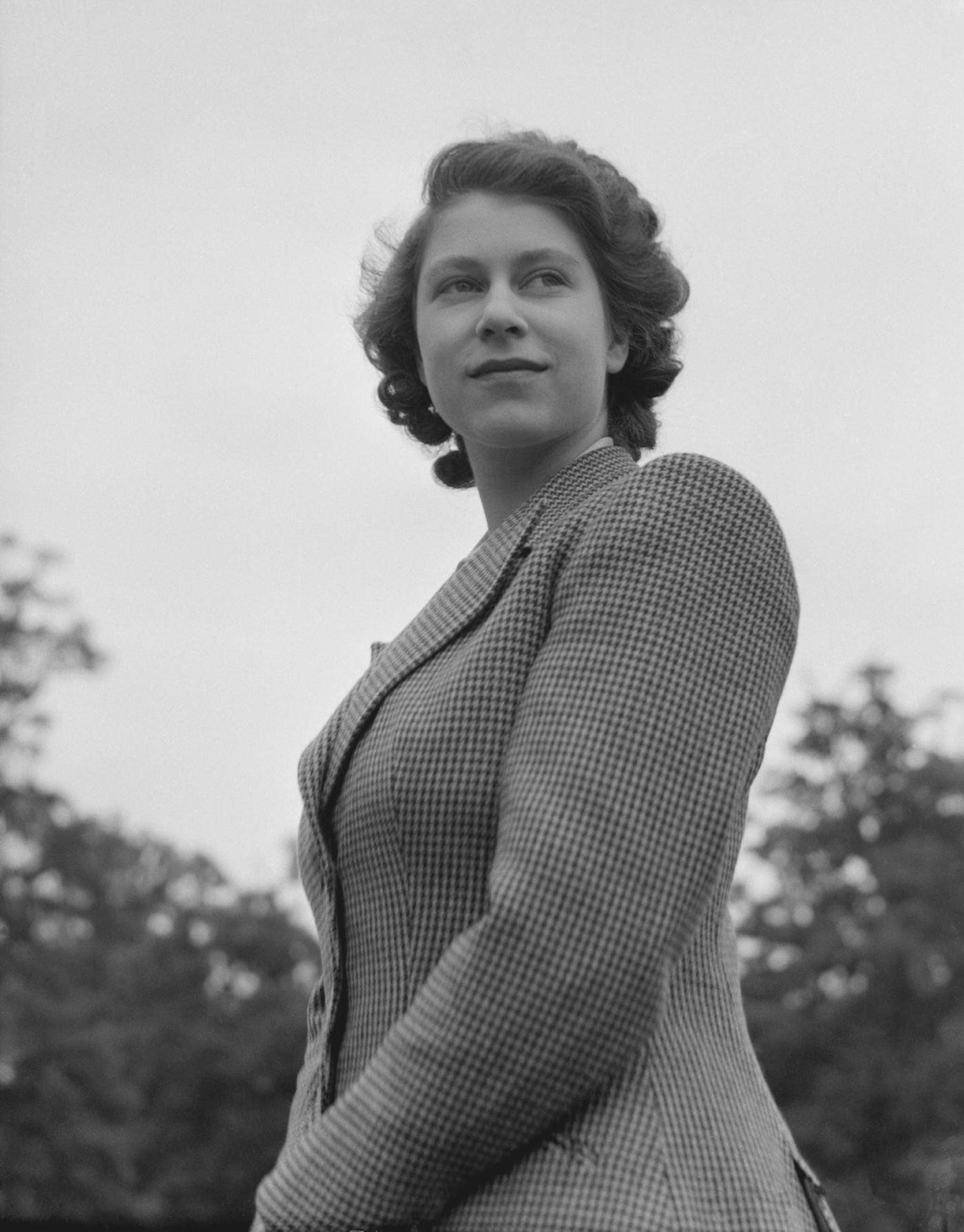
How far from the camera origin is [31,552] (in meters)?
22.3

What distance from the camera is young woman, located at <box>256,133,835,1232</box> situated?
1.28 meters

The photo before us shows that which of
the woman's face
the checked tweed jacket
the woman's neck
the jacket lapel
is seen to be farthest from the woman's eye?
the checked tweed jacket

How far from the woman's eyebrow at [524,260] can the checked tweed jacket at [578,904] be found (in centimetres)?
42

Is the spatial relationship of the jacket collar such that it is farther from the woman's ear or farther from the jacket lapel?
the woman's ear

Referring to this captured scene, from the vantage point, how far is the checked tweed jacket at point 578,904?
1276mm

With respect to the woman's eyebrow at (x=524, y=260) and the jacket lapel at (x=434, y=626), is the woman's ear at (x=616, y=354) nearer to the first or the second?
the woman's eyebrow at (x=524, y=260)

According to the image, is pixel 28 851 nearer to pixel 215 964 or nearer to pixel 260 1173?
pixel 260 1173

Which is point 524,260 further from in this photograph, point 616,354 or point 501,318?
point 616,354

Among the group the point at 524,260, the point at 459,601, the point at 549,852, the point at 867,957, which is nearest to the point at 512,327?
the point at 524,260

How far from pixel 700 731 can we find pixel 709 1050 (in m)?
0.31

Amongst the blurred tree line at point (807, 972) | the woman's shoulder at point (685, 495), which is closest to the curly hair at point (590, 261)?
the woman's shoulder at point (685, 495)

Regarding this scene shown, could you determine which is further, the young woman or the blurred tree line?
the blurred tree line

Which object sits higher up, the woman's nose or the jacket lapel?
the woman's nose

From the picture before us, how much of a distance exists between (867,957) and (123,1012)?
15.5m
